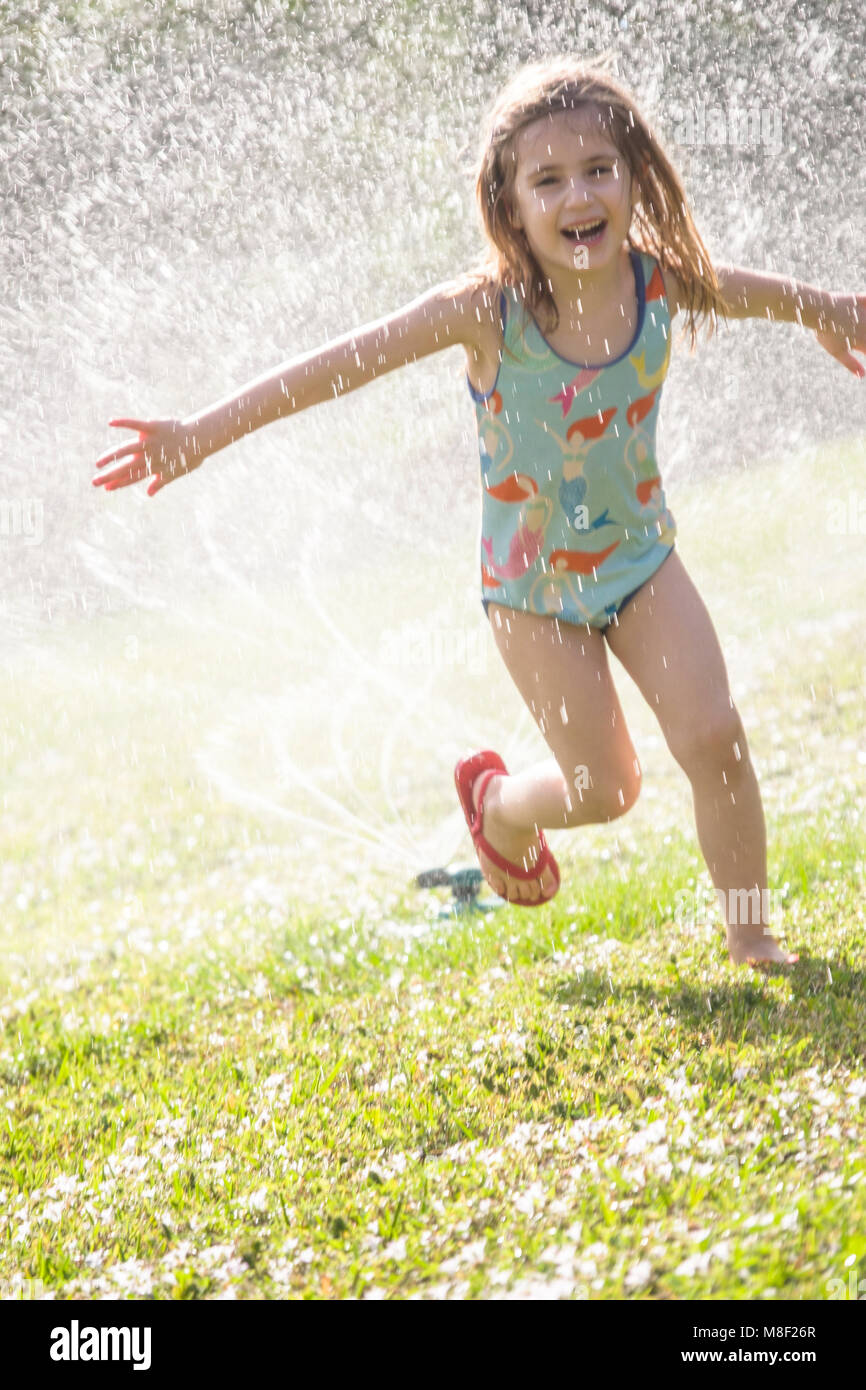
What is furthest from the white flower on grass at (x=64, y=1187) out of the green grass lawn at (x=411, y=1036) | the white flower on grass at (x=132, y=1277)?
the white flower on grass at (x=132, y=1277)

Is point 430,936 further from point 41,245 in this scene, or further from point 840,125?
point 840,125

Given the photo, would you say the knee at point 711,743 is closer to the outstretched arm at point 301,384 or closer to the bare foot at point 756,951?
the bare foot at point 756,951

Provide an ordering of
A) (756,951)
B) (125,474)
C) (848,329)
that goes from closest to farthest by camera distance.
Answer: (125,474)
(848,329)
(756,951)

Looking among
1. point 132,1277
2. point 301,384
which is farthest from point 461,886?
point 132,1277

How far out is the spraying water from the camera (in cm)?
771

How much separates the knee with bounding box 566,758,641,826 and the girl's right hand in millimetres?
1201

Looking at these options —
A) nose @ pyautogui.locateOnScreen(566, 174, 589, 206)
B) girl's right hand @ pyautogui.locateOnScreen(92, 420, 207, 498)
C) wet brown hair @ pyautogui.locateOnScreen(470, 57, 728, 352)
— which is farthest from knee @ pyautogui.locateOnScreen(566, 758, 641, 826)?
nose @ pyautogui.locateOnScreen(566, 174, 589, 206)

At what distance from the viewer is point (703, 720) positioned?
118 inches

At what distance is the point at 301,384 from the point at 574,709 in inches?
39.3

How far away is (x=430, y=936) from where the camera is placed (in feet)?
14.3

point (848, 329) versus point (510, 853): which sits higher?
point (848, 329)

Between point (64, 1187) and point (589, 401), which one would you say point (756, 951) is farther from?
point (64, 1187)

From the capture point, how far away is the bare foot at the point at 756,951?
3309 mm
